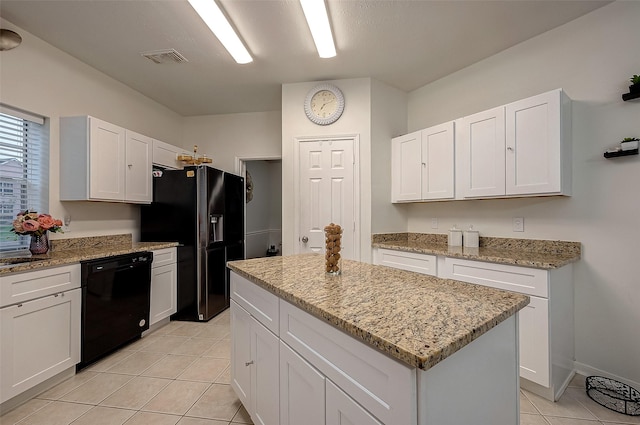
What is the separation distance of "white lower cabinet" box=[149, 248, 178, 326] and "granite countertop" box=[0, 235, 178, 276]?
13 cm

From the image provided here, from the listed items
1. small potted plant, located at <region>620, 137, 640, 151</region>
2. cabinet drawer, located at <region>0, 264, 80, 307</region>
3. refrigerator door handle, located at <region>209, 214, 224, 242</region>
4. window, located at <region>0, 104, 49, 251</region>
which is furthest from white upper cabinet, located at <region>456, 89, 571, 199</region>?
window, located at <region>0, 104, 49, 251</region>

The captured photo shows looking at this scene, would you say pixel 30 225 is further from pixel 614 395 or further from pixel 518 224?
pixel 614 395

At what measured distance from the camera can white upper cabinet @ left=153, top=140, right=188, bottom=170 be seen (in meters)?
3.46

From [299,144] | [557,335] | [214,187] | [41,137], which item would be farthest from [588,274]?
[41,137]

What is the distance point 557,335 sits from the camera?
1980 mm

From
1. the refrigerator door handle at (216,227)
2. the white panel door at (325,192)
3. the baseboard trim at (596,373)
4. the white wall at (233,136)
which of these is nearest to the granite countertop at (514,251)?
the white panel door at (325,192)

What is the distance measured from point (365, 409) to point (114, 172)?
315cm

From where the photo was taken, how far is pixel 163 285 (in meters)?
3.14

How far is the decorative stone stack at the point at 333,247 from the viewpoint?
145 cm

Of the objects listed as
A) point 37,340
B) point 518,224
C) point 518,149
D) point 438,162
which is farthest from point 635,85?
point 37,340

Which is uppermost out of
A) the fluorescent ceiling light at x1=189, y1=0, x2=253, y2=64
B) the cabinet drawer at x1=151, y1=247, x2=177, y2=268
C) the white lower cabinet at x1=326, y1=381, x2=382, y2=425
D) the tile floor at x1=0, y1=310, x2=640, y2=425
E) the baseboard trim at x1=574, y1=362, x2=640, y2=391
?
the fluorescent ceiling light at x1=189, y1=0, x2=253, y2=64

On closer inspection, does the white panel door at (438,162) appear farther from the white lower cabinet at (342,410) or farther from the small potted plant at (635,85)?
the white lower cabinet at (342,410)

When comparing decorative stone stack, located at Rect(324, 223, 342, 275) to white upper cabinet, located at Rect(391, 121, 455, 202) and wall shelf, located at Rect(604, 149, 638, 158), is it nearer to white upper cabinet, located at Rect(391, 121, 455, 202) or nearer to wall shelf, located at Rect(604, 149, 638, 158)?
white upper cabinet, located at Rect(391, 121, 455, 202)

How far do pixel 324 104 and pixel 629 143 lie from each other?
258cm
